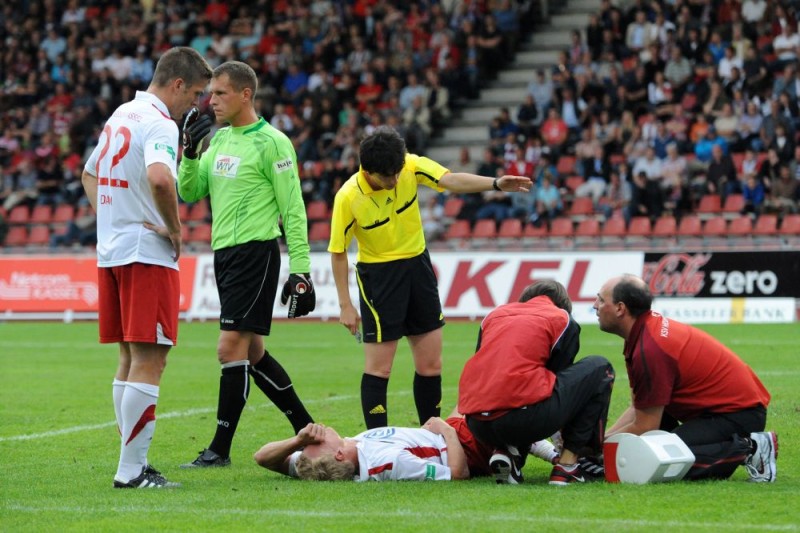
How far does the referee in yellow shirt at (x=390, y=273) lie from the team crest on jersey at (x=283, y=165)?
450mm

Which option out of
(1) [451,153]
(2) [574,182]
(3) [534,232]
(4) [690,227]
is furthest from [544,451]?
(1) [451,153]

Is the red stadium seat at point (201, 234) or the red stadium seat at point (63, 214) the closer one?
the red stadium seat at point (201, 234)

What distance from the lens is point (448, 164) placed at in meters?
28.2

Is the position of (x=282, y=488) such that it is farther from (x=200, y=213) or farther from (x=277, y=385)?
(x=200, y=213)

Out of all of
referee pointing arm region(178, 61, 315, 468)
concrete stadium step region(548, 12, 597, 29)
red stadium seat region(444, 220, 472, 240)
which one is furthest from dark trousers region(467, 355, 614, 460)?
concrete stadium step region(548, 12, 597, 29)

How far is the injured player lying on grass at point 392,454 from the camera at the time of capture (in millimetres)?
7109

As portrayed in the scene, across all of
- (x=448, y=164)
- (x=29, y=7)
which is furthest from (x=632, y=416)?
(x=29, y=7)

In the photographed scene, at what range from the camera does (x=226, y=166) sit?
313 inches

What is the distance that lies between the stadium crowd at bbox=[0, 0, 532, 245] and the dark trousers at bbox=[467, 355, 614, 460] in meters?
20.1

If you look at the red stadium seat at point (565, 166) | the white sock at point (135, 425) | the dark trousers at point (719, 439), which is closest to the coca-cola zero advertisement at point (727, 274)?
the red stadium seat at point (565, 166)

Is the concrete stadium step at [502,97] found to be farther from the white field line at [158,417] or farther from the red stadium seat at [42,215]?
the white field line at [158,417]

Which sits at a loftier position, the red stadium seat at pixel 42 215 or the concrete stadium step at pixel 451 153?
the concrete stadium step at pixel 451 153

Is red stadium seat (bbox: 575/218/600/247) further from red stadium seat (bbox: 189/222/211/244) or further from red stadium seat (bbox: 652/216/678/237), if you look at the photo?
red stadium seat (bbox: 189/222/211/244)

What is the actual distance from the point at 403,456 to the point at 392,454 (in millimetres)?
62
